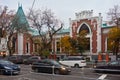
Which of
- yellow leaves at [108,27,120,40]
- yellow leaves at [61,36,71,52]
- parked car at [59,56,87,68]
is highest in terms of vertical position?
yellow leaves at [108,27,120,40]

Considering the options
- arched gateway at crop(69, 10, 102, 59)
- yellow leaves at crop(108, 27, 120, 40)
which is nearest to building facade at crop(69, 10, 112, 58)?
arched gateway at crop(69, 10, 102, 59)

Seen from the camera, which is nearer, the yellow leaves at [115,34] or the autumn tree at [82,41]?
the yellow leaves at [115,34]

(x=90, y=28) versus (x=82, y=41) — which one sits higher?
(x=90, y=28)

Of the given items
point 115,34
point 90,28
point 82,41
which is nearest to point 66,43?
point 82,41

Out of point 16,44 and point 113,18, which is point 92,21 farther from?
point 16,44

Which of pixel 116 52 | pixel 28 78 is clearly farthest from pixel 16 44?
pixel 28 78

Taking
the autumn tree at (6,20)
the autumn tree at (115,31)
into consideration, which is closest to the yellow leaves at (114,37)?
the autumn tree at (115,31)

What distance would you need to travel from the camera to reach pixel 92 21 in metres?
58.6

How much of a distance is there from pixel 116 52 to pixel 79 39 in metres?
7.92

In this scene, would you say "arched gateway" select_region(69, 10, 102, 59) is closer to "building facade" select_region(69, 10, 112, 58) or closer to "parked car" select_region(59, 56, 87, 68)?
"building facade" select_region(69, 10, 112, 58)

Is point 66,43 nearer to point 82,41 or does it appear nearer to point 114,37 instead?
point 82,41

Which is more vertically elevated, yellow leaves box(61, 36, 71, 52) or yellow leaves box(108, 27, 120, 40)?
yellow leaves box(108, 27, 120, 40)

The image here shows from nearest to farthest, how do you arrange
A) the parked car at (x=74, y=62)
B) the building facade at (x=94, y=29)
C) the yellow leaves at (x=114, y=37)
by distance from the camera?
the parked car at (x=74, y=62) → the yellow leaves at (x=114, y=37) → the building facade at (x=94, y=29)

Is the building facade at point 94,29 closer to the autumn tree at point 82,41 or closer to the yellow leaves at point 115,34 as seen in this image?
the autumn tree at point 82,41
